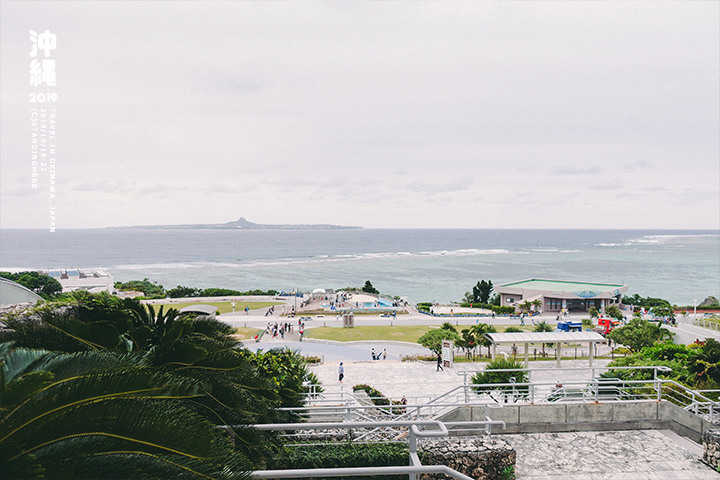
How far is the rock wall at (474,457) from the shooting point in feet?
35.9

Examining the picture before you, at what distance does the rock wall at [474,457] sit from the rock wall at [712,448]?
15.5 ft

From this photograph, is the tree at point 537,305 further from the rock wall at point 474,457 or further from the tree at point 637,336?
the rock wall at point 474,457

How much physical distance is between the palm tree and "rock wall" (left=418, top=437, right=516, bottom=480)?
861 cm

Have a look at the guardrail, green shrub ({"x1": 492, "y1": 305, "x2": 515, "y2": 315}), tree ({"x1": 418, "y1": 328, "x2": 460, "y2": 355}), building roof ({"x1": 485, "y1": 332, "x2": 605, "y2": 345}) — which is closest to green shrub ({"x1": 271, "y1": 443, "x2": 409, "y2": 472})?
the guardrail

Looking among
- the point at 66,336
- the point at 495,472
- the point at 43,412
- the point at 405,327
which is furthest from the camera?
the point at 405,327

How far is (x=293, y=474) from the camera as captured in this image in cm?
353

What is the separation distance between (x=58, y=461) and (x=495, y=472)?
10.1m

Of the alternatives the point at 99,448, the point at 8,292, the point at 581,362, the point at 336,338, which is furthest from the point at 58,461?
the point at 336,338

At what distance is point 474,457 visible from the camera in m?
11.1

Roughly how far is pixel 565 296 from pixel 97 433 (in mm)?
59160

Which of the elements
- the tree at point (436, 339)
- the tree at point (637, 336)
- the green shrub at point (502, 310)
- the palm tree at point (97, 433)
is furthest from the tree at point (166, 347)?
the green shrub at point (502, 310)

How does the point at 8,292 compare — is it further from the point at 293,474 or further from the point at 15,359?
the point at 293,474

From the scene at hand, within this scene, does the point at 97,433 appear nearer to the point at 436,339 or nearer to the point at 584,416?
the point at 584,416

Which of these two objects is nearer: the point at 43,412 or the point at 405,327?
the point at 43,412
